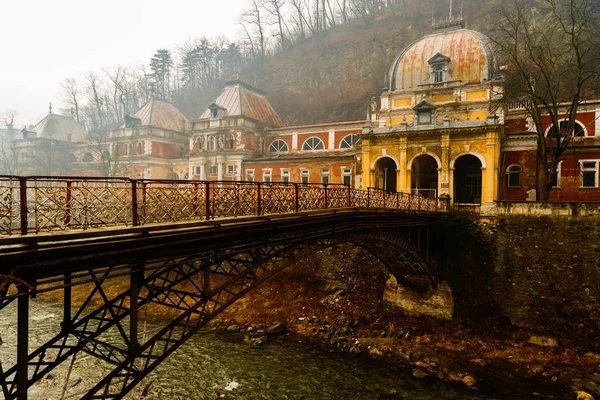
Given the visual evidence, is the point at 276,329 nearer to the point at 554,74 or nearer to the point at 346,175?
the point at 346,175

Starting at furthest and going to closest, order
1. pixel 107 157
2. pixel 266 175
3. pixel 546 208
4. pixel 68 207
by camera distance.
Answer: pixel 107 157 < pixel 266 175 < pixel 546 208 < pixel 68 207

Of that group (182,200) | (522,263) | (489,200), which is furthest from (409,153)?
(182,200)

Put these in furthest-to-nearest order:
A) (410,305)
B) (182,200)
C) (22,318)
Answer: (410,305)
(182,200)
(22,318)

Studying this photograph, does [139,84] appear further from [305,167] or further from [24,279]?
[24,279]

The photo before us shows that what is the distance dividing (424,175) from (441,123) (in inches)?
197

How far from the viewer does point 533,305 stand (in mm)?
18672

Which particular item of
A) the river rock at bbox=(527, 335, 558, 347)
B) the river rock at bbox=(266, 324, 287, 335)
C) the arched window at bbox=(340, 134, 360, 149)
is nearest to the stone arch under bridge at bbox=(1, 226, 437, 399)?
the river rock at bbox=(266, 324, 287, 335)

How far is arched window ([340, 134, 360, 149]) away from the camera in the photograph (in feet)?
120

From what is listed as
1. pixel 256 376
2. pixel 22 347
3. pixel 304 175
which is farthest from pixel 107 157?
pixel 22 347

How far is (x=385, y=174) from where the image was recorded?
1094 inches

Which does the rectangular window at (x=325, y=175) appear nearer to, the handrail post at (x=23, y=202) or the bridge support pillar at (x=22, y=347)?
the handrail post at (x=23, y=202)

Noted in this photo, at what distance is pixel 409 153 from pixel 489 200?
604 centimetres

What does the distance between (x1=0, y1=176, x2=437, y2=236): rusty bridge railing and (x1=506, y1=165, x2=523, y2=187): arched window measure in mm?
19182

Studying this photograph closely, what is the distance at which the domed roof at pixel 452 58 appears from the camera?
28.4 metres
